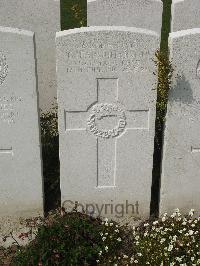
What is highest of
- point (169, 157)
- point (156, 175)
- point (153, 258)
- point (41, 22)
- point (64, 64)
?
point (41, 22)

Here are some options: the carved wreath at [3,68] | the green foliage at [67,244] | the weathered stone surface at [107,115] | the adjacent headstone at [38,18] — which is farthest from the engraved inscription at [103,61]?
the adjacent headstone at [38,18]

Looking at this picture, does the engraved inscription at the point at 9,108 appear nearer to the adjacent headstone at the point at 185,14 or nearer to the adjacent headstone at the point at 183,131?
the adjacent headstone at the point at 183,131

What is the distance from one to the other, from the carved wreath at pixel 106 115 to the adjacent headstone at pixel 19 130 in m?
0.54

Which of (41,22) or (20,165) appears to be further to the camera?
(41,22)

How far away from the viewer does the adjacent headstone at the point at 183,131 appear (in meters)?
3.97

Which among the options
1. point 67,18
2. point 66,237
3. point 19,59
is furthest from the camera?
point 67,18

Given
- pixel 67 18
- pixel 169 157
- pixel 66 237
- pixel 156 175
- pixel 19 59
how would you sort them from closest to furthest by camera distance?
pixel 19 59, pixel 66 237, pixel 169 157, pixel 156 175, pixel 67 18

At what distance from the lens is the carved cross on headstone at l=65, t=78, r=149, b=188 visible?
166 inches

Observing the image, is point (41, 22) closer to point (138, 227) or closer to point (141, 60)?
point (141, 60)

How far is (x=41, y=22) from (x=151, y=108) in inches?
80.9

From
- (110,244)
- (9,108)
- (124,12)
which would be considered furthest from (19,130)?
(124,12)

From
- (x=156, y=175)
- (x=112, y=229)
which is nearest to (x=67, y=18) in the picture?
(x=156, y=175)

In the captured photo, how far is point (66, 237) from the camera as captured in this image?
168 inches

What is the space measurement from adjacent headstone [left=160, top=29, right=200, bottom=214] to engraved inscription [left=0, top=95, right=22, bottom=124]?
1463 millimetres
